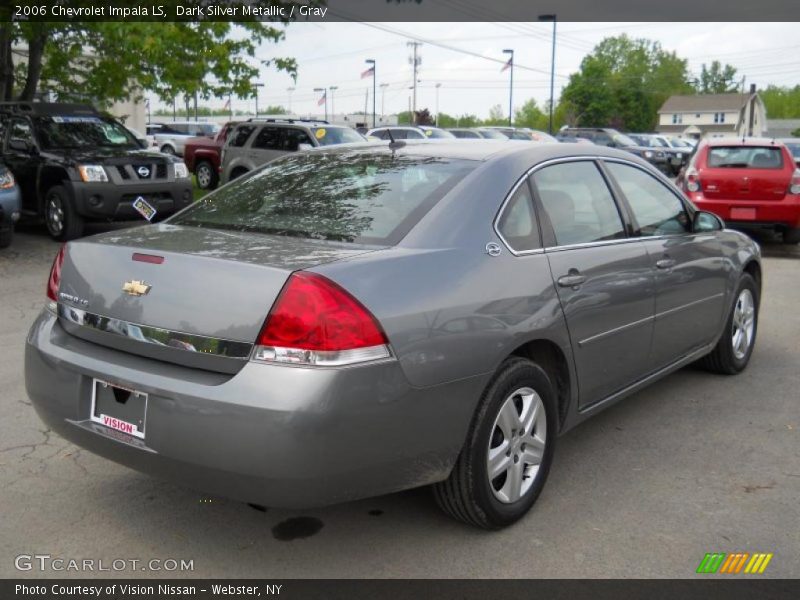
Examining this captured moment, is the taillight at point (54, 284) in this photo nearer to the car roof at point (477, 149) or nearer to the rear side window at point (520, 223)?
the car roof at point (477, 149)

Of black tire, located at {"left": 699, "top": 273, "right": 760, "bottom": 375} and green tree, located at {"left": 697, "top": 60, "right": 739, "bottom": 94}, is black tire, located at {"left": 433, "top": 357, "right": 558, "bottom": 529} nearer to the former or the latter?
black tire, located at {"left": 699, "top": 273, "right": 760, "bottom": 375}

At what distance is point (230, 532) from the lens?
3.54 m

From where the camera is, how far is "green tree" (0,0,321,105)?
1523 centimetres

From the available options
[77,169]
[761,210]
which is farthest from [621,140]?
[77,169]

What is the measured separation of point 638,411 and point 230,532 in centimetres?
273

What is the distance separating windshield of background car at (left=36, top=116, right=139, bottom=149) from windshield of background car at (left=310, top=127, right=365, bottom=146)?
5.03 m

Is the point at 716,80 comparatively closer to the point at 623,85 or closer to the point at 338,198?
the point at 623,85

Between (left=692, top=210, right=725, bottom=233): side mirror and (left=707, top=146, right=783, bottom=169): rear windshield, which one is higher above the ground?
(left=707, top=146, right=783, bottom=169): rear windshield

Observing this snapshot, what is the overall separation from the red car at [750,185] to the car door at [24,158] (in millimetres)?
9483

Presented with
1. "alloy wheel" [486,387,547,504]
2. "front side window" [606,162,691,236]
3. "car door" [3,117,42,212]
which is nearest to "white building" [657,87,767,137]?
"car door" [3,117,42,212]

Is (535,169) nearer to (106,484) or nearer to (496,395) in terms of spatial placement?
(496,395)

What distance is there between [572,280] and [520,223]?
1.21ft

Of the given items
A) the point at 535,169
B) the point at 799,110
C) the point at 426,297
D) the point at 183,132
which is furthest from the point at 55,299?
the point at 799,110

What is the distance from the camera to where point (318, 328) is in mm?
2889
